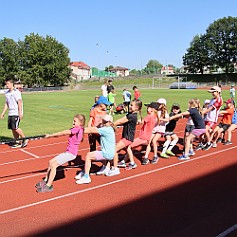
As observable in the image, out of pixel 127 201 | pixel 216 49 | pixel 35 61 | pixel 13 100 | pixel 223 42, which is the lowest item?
pixel 127 201

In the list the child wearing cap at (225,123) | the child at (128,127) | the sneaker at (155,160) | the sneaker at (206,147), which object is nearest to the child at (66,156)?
the child at (128,127)

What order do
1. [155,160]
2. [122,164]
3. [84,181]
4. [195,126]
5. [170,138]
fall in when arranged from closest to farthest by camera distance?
[84,181]
[122,164]
[155,160]
[195,126]
[170,138]

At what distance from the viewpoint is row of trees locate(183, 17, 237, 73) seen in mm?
86125

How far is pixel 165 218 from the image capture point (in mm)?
4531

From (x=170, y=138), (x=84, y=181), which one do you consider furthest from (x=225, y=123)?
(x=84, y=181)

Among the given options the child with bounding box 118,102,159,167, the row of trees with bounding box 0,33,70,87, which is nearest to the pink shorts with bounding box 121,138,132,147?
the child with bounding box 118,102,159,167

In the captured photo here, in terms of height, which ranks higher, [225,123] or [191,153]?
[225,123]

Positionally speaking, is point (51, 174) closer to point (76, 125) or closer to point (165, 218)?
point (76, 125)

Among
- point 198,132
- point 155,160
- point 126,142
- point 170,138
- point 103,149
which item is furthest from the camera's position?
point 170,138

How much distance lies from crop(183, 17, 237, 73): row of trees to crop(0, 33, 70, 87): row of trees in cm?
3822

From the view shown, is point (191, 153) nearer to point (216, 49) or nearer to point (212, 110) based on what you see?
point (212, 110)

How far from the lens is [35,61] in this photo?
7550cm

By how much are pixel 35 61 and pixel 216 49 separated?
50684mm

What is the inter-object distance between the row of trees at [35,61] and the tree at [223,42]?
4219cm
